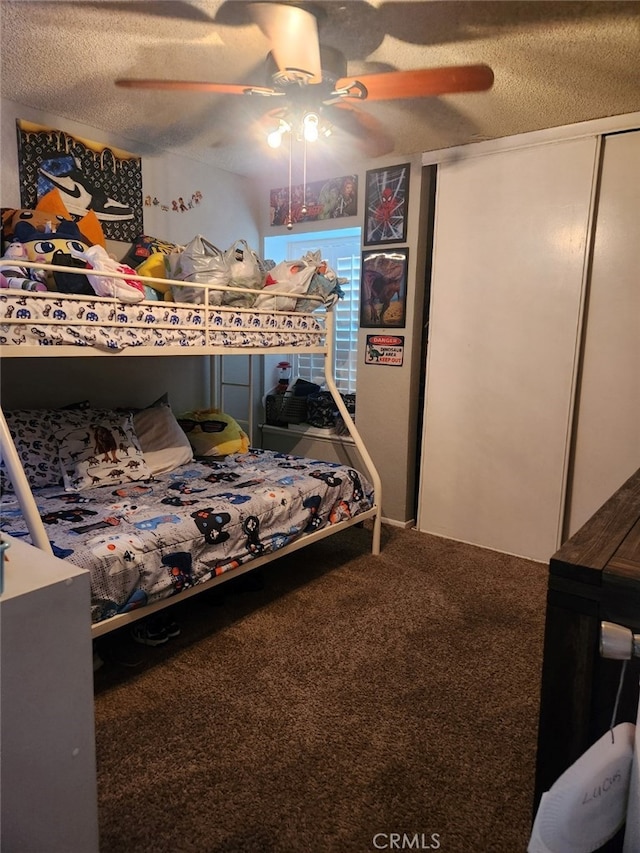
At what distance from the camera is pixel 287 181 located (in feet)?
13.0

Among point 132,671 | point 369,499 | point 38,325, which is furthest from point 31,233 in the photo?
point 369,499

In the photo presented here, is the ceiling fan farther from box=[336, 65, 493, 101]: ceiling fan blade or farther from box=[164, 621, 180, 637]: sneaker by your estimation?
box=[164, 621, 180, 637]: sneaker

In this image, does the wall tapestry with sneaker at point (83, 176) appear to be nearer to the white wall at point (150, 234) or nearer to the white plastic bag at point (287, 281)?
the white wall at point (150, 234)

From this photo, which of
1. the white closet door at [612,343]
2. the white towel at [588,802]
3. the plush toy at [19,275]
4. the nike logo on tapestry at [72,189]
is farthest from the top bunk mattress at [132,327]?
the white towel at [588,802]

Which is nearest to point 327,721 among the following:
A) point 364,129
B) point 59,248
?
point 59,248

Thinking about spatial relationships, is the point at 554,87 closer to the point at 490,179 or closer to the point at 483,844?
the point at 490,179

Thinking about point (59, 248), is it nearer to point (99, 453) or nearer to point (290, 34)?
point (99, 453)

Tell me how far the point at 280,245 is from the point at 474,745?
→ 3.56 metres

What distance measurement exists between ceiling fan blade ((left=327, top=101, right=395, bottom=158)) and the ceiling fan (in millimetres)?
175

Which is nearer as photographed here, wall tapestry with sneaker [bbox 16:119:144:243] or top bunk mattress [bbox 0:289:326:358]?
top bunk mattress [bbox 0:289:326:358]

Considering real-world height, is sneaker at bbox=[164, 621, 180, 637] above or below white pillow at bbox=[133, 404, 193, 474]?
below

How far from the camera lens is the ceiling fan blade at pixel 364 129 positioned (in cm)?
262

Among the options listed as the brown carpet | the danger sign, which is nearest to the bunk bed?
the brown carpet

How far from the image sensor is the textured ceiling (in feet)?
6.22
